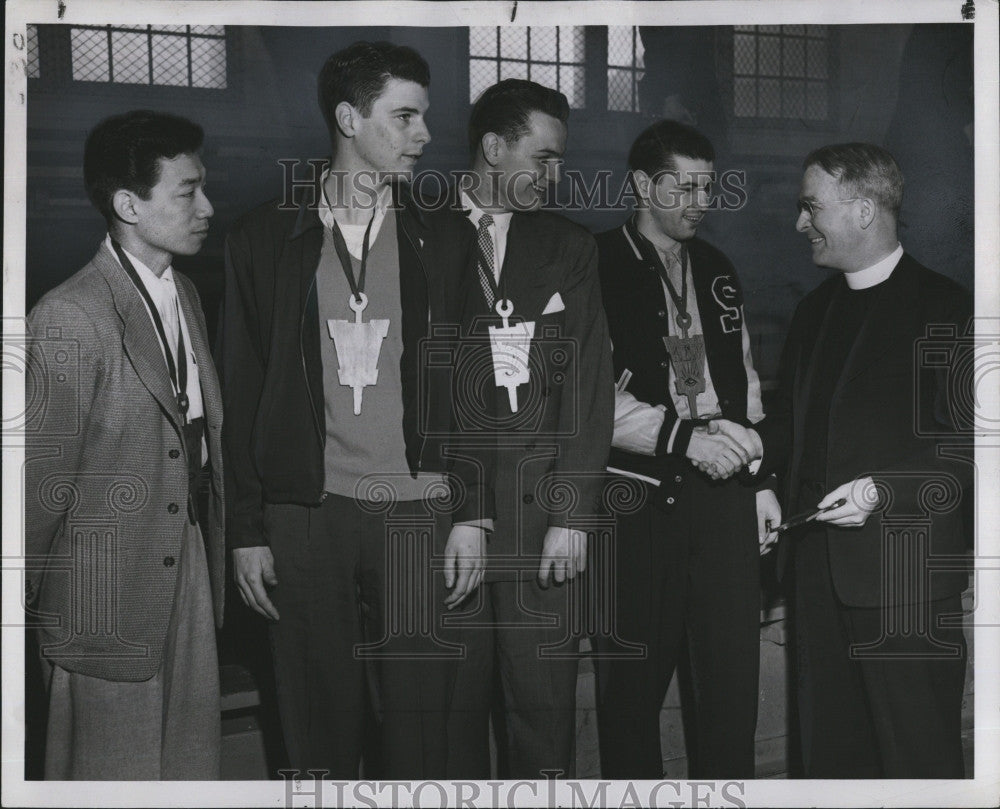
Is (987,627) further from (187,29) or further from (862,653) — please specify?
(187,29)

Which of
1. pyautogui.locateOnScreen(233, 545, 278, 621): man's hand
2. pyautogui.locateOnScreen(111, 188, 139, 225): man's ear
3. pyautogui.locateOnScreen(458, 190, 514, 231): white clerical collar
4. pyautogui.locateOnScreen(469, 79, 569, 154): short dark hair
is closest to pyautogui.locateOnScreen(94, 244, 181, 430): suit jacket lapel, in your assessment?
pyautogui.locateOnScreen(111, 188, 139, 225): man's ear

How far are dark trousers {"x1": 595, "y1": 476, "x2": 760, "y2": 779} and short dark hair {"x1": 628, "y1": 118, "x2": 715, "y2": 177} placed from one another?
37.8 inches

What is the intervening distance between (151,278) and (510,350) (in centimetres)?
106

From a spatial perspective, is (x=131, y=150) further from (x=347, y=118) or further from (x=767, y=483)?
Result: (x=767, y=483)

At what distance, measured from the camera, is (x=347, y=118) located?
3.27 meters

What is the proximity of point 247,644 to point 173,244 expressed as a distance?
1198 millimetres

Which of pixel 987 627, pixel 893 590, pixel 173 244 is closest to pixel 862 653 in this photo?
pixel 893 590

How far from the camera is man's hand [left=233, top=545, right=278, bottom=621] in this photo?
319cm

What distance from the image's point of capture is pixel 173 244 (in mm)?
3266

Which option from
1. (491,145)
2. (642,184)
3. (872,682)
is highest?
(491,145)

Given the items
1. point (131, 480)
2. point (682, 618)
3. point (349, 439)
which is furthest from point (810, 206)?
point (131, 480)

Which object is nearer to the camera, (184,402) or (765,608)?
Result: (184,402)

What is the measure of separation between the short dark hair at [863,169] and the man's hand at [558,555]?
1338mm

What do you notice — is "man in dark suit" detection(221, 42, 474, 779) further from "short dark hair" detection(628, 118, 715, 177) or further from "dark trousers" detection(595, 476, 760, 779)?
"short dark hair" detection(628, 118, 715, 177)
